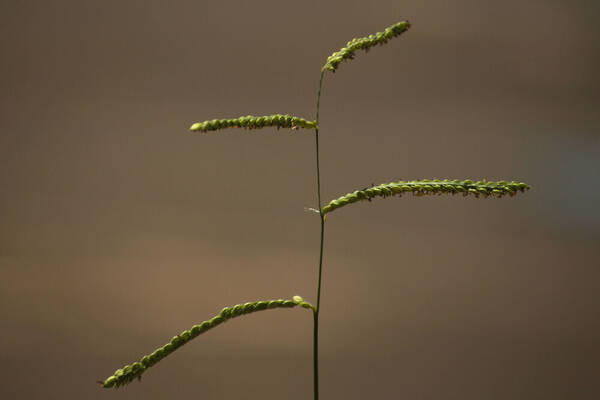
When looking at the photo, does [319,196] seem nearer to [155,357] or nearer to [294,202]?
[155,357]

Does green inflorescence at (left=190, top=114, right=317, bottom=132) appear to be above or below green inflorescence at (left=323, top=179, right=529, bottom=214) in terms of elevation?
above

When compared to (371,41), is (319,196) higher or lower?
lower

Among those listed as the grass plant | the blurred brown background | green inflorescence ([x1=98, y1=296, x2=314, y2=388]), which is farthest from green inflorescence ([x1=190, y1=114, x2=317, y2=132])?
the blurred brown background

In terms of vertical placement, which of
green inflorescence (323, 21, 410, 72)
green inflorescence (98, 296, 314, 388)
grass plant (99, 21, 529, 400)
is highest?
green inflorescence (323, 21, 410, 72)

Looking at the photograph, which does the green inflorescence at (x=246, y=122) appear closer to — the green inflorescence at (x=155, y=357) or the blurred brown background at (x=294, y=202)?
the green inflorescence at (x=155, y=357)

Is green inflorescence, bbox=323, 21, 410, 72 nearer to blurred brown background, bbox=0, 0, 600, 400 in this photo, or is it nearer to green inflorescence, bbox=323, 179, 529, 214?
green inflorescence, bbox=323, 179, 529, 214

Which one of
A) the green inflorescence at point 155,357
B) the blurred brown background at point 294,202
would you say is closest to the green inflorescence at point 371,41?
the green inflorescence at point 155,357

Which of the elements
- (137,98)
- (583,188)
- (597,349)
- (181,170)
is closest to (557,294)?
(597,349)

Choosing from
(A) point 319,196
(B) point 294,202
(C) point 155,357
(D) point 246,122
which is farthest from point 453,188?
(B) point 294,202
